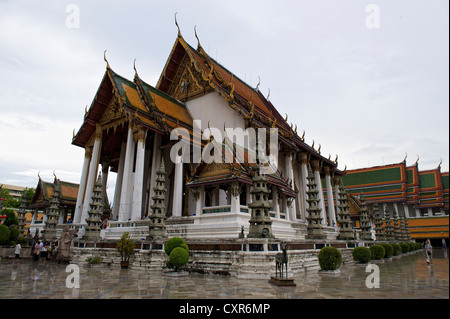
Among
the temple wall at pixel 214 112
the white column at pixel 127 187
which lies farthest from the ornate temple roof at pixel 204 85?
the white column at pixel 127 187

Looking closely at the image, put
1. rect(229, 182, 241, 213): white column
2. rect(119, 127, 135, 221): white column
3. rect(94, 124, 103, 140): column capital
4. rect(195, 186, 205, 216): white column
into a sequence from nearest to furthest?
rect(229, 182, 241, 213): white column
rect(195, 186, 205, 216): white column
rect(119, 127, 135, 221): white column
rect(94, 124, 103, 140): column capital

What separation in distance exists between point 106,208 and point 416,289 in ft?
90.8

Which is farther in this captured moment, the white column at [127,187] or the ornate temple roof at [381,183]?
the ornate temple roof at [381,183]

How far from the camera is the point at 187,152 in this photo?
1880 centimetres

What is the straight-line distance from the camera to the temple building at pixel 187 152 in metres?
13.2

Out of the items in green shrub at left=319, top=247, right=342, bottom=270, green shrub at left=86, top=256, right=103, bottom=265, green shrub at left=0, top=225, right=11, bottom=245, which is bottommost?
green shrub at left=86, top=256, right=103, bottom=265

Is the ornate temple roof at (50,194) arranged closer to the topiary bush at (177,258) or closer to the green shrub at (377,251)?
the topiary bush at (177,258)

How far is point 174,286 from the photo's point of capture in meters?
7.27

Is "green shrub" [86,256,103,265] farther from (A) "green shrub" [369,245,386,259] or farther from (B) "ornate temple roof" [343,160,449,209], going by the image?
(B) "ornate temple roof" [343,160,449,209]

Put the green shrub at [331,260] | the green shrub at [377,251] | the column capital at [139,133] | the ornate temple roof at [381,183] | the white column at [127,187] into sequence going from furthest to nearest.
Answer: the ornate temple roof at [381,183] < the column capital at [139,133] < the white column at [127,187] < the green shrub at [377,251] < the green shrub at [331,260]

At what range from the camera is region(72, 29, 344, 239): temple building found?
1318cm

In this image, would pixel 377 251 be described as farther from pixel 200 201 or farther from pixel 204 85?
pixel 204 85

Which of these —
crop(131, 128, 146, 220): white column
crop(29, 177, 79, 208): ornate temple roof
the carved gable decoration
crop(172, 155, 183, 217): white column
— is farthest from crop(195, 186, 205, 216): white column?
crop(29, 177, 79, 208): ornate temple roof
